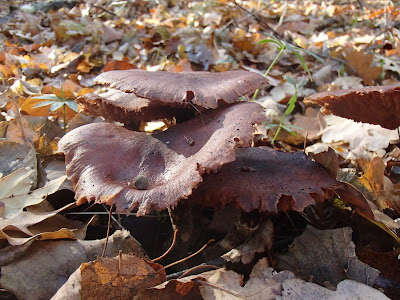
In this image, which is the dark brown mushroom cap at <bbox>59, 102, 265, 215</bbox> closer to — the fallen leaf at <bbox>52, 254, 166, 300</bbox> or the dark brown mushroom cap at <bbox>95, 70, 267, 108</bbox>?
the dark brown mushroom cap at <bbox>95, 70, 267, 108</bbox>

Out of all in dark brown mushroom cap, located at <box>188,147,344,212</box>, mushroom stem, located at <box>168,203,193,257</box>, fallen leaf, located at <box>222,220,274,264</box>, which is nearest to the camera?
dark brown mushroom cap, located at <box>188,147,344,212</box>

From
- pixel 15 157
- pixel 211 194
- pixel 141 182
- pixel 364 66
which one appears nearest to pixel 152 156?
pixel 141 182

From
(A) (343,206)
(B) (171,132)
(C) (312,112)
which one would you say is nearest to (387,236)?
(A) (343,206)

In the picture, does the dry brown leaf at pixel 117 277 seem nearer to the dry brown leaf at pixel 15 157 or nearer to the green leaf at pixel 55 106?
the dry brown leaf at pixel 15 157

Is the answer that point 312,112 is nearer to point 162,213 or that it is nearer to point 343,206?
point 343,206

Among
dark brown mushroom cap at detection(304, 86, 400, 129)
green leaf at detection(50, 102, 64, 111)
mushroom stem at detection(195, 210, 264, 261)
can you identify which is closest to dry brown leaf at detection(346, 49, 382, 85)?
dark brown mushroom cap at detection(304, 86, 400, 129)

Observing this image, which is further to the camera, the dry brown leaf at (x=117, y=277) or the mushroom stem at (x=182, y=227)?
the mushroom stem at (x=182, y=227)

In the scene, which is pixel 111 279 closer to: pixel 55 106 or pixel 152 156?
pixel 152 156

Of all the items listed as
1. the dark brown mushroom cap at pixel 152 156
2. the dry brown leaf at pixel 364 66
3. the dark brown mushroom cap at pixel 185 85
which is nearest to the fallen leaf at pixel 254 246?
the dark brown mushroom cap at pixel 152 156
